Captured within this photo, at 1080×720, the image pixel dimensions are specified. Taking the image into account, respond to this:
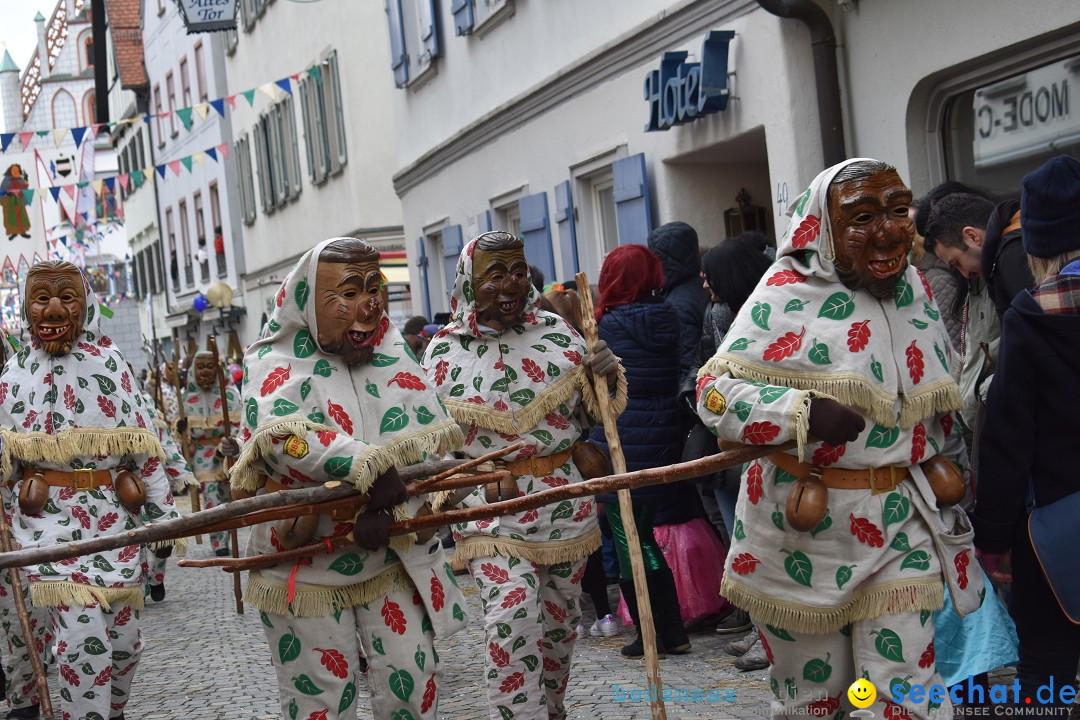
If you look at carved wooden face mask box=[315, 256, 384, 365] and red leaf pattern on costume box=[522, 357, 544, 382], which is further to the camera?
red leaf pattern on costume box=[522, 357, 544, 382]

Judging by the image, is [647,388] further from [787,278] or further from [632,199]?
[632,199]

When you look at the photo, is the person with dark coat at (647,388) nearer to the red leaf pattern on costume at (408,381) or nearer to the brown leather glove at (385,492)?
the red leaf pattern on costume at (408,381)

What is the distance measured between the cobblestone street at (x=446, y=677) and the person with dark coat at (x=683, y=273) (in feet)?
5.94

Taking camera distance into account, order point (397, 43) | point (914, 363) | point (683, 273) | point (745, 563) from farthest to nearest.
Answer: point (397, 43)
point (683, 273)
point (745, 563)
point (914, 363)

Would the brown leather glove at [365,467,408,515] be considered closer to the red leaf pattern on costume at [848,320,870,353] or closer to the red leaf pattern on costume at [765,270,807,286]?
the red leaf pattern on costume at [765,270,807,286]

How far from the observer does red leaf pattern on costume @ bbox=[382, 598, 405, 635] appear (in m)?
4.68

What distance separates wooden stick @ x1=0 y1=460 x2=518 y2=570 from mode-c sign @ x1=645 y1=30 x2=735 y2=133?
6913 mm

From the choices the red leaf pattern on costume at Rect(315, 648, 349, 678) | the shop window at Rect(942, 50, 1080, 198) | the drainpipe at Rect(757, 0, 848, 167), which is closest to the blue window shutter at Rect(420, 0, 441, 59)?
the drainpipe at Rect(757, 0, 848, 167)

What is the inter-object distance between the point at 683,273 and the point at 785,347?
4.01m

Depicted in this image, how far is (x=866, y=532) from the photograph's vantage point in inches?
166

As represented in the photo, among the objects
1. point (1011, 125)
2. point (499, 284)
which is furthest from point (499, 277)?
point (1011, 125)

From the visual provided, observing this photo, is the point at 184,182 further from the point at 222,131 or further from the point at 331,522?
the point at 331,522

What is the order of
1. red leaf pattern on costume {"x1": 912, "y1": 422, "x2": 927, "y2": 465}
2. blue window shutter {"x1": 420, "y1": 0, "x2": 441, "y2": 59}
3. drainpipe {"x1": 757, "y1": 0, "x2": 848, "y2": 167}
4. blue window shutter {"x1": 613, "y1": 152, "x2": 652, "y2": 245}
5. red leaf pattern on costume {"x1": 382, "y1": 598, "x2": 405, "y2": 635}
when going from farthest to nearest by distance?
blue window shutter {"x1": 420, "y1": 0, "x2": 441, "y2": 59} → blue window shutter {"x1": 613, "y1": 152, "x2": 652, "y2": 245} → drainpipe {"x1": 757, "y1": 0, "x2": 848, "y2": 167} → red leaf pattern on costume {"x1": 382, "y1": 598, "x2": 405, "y2": 635} → red leaf pattern on costume {"x1": 912, "y1": 422, "x2": 927, "y2": 465}

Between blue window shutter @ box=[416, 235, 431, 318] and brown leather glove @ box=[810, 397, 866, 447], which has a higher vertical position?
blue window shutter @ box=[416, 235, 431, 318]
